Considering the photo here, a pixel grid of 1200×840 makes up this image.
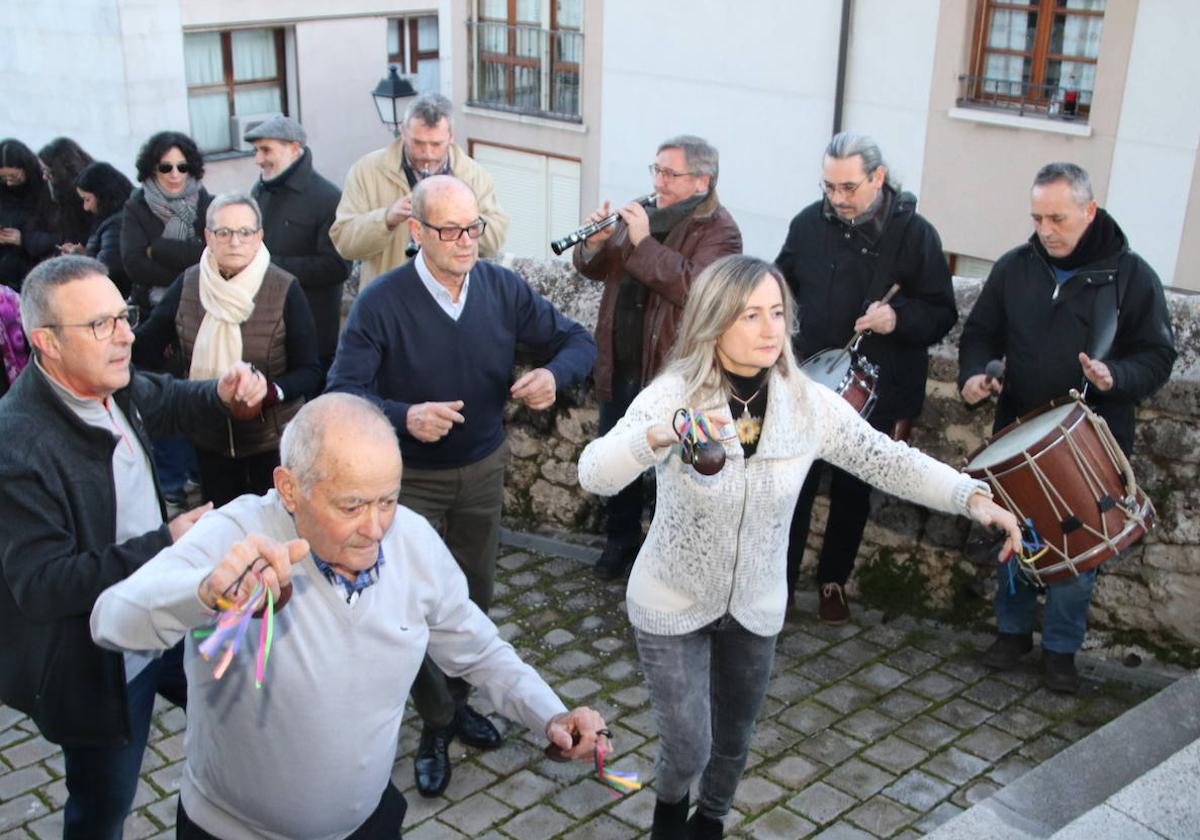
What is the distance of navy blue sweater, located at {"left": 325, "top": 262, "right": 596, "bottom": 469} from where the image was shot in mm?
4750

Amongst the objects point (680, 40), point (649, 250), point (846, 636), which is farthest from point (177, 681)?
point (680, 40)

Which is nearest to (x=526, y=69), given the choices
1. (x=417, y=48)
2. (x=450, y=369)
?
(x=417, y=48)

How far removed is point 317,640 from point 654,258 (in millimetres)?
2829

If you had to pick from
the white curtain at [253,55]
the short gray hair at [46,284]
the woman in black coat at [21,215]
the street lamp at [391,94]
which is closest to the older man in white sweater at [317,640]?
the short gray hair at [46,284]

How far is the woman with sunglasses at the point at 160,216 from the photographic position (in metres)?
6.61

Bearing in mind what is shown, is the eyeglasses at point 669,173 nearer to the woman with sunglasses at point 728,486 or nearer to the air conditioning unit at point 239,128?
the woman with sunglasses at point 728,486

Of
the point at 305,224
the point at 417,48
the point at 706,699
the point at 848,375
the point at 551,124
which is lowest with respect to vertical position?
the point at 551,124

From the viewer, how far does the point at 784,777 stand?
193 inches

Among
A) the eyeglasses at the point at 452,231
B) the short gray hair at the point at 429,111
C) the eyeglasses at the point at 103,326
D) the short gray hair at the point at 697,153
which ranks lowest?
the eyeglasses at the point at 103,326

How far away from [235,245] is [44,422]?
185 cm

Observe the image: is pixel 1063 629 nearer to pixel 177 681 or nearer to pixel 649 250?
pixel 649 250

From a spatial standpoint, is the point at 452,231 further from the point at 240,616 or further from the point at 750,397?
the point at 240,616

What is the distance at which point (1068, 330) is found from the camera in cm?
518

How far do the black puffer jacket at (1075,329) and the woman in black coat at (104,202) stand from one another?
168 inches
